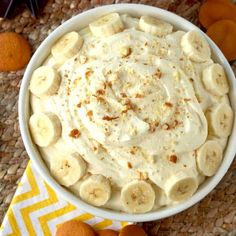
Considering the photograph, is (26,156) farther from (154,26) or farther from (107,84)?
(154,26)

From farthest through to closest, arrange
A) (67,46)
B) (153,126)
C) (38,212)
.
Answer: (38,212) < (67,46) < (153,126)

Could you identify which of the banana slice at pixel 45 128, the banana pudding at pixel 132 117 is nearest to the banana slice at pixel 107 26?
the banana pudding at pixel 132 117

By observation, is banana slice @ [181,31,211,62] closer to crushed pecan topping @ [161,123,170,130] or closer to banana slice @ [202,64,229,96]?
banana slice @ [202,64,229,96]

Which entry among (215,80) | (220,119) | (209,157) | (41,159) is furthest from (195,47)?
(41,159)

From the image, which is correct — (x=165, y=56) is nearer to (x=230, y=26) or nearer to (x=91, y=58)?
(x=91, y=58)

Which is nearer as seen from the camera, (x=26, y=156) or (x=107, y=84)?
(x=107, y=84)

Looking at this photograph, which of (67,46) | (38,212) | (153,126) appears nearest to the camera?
(153,126)

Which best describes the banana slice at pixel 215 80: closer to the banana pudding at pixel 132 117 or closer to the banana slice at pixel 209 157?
the banana pudding at pixel 132 117
